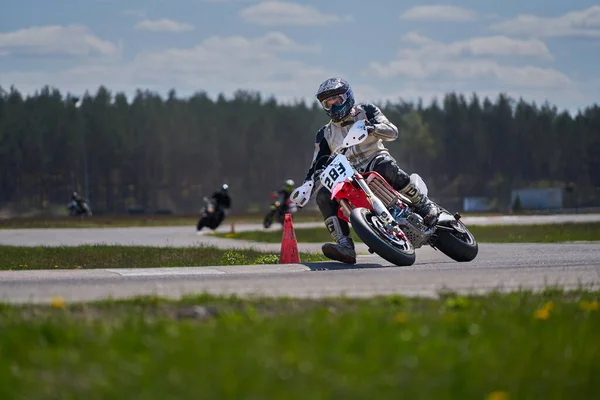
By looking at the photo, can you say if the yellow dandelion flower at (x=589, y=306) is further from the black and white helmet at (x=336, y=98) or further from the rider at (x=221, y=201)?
the rider at (x=221, y=201)

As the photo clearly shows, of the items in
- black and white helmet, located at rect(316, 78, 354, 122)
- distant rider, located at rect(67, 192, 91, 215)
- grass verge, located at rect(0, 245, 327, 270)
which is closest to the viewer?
black and white helmet, located at rect(316, 78, 354, 122)

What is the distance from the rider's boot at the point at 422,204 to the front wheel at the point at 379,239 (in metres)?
0.91

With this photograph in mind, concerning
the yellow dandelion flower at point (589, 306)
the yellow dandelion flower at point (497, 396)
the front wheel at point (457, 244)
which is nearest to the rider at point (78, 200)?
the front wheel at point (457, 244)

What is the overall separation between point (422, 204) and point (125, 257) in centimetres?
711

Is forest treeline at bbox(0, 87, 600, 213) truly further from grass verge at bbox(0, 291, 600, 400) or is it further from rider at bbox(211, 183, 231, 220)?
grass verge at bbox(0, 291, 600, 400)

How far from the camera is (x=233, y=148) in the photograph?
14975 centimetres

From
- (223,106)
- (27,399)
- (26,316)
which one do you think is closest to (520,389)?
(27,399)

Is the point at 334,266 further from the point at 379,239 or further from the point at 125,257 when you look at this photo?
the point at 125,257

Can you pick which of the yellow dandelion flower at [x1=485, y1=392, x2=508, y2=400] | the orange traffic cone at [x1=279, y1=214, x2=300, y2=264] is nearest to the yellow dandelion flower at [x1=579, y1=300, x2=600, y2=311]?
the yellow dandelion flower at [x1=485, y1=392, x2=508, y2=400]

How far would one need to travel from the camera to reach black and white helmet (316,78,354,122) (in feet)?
44.7

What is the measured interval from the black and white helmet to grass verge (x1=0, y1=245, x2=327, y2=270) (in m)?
2.94

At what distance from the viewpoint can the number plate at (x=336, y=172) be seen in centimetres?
1302

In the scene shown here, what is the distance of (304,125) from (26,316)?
146 metres

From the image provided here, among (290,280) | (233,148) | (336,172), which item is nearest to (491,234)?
(336,172)
